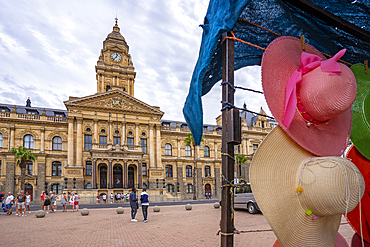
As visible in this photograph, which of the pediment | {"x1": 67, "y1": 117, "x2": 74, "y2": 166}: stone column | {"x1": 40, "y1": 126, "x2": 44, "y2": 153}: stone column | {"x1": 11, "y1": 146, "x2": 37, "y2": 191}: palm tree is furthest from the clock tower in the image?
{"x1": 11, "y1": 146, "x2": 37, "y2": 191}: palm tree

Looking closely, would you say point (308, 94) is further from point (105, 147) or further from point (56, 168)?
point (56, 168)

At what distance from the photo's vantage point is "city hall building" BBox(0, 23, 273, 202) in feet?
120

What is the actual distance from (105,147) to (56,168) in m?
8.00

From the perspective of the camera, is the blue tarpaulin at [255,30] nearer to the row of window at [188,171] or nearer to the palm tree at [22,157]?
the palm tree at [22,157]

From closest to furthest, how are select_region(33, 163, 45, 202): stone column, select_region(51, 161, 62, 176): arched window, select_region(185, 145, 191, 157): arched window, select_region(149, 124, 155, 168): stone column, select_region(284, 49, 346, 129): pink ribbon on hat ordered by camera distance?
select_region(284, 49, 346, 129): pink ribbon on hat
select_region(33, 163, 45, 202): stone column
select_region(51, 161, 62, 176): arched window
select_region(149, 124, 155, 168): stone column
select_region(185, 145, 191, 157): arched window

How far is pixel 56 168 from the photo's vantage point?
38469mm

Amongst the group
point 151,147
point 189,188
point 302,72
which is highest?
point 302,72

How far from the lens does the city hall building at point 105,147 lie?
120 feet

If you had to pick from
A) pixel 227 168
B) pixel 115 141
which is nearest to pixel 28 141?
pixel 115 141

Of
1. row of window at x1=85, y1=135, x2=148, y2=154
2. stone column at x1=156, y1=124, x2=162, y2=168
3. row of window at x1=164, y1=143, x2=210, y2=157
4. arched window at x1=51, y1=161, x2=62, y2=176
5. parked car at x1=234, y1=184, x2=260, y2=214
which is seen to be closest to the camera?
parked car at x1=234, y1=184, x2=260, y2=214

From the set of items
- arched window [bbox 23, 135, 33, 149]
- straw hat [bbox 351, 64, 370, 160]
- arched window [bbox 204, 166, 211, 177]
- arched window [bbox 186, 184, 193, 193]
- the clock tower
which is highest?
the clock tower

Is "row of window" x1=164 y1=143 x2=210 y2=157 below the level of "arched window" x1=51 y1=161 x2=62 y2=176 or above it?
above

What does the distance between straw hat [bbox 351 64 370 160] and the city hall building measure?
115 feet

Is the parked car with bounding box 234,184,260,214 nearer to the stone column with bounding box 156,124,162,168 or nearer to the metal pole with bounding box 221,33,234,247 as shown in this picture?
the metal pole with bounding box 221,33,234,247
